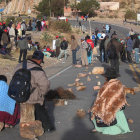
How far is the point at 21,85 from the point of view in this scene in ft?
21.3

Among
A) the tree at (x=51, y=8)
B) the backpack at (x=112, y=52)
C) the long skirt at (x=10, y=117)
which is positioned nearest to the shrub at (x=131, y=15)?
the tree at (x=51, y=8)

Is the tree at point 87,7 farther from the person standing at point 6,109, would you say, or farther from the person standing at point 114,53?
the person standing at point 6,109

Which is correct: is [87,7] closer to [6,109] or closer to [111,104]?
[6,109]

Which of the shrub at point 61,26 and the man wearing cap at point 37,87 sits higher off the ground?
the man wearing cap at point 37,87

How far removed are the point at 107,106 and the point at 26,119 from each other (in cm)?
164

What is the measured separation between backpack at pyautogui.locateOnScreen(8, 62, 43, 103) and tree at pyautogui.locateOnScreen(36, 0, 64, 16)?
77.9m

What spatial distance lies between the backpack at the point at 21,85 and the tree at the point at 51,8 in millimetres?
77895

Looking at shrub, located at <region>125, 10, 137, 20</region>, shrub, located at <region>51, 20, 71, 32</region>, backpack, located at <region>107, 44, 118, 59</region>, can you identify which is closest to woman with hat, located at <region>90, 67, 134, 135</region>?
backpack, located at <region>107, 44, 118, 59</region>

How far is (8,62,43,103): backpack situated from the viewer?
651cm

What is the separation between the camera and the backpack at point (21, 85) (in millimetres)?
6512

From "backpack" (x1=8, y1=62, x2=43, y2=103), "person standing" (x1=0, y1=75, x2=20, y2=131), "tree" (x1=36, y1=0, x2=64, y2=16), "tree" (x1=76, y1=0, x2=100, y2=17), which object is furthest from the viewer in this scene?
"tree" (x1=76, y1=0, x2=100, y2=17)

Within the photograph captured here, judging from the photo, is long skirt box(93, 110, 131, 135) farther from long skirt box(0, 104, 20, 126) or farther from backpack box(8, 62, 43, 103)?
long skirt box(0, 104, 20, 126)

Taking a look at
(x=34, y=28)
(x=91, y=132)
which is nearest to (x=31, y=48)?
(x=34, y=28)

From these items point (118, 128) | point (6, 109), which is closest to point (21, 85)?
point (6, 109)
